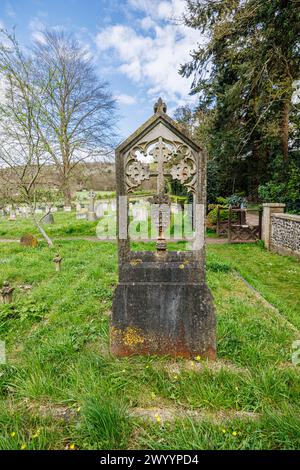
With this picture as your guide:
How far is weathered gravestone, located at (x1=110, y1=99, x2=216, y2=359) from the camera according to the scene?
2.63 meters

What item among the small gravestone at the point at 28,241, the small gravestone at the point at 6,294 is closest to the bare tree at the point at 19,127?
the small gravestone at the point at 28,241

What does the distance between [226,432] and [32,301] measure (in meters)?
3.73

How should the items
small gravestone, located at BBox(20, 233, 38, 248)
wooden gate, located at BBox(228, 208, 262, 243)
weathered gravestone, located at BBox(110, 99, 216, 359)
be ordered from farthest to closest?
wooden gate, located at BBox(228, 208, 262, 243)
small gravestone, located at BBox(20, 233, 38, 248)
weathered gravestone, located at BBox(110, 99, 216, 359)

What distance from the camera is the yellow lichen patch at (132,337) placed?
2.69m

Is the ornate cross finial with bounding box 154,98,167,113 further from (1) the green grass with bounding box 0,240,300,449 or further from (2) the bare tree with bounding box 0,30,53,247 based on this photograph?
(2) the bare tree with bounding box 0,30,53,247

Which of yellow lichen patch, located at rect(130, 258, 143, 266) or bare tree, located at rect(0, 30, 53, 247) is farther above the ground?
bare tree, located at rect(0, 30, 53, 247)

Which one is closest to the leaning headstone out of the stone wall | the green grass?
the stone wall

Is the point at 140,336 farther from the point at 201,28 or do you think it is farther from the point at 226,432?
the point at 201,28

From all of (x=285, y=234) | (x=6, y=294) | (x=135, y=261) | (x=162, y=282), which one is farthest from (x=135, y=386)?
(x=285, y=234)

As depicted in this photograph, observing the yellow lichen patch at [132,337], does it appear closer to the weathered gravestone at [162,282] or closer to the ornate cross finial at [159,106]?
the weathered gravestone at [162,282]

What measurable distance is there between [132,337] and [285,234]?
7857 mm

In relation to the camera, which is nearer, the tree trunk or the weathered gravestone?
the weathered gravestone

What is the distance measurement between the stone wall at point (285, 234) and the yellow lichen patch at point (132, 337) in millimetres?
7226

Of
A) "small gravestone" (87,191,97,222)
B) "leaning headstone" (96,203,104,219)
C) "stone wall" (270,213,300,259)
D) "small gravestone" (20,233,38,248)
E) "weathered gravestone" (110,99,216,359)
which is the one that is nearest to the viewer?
"weathered gravestone" (110,99,216,359)
